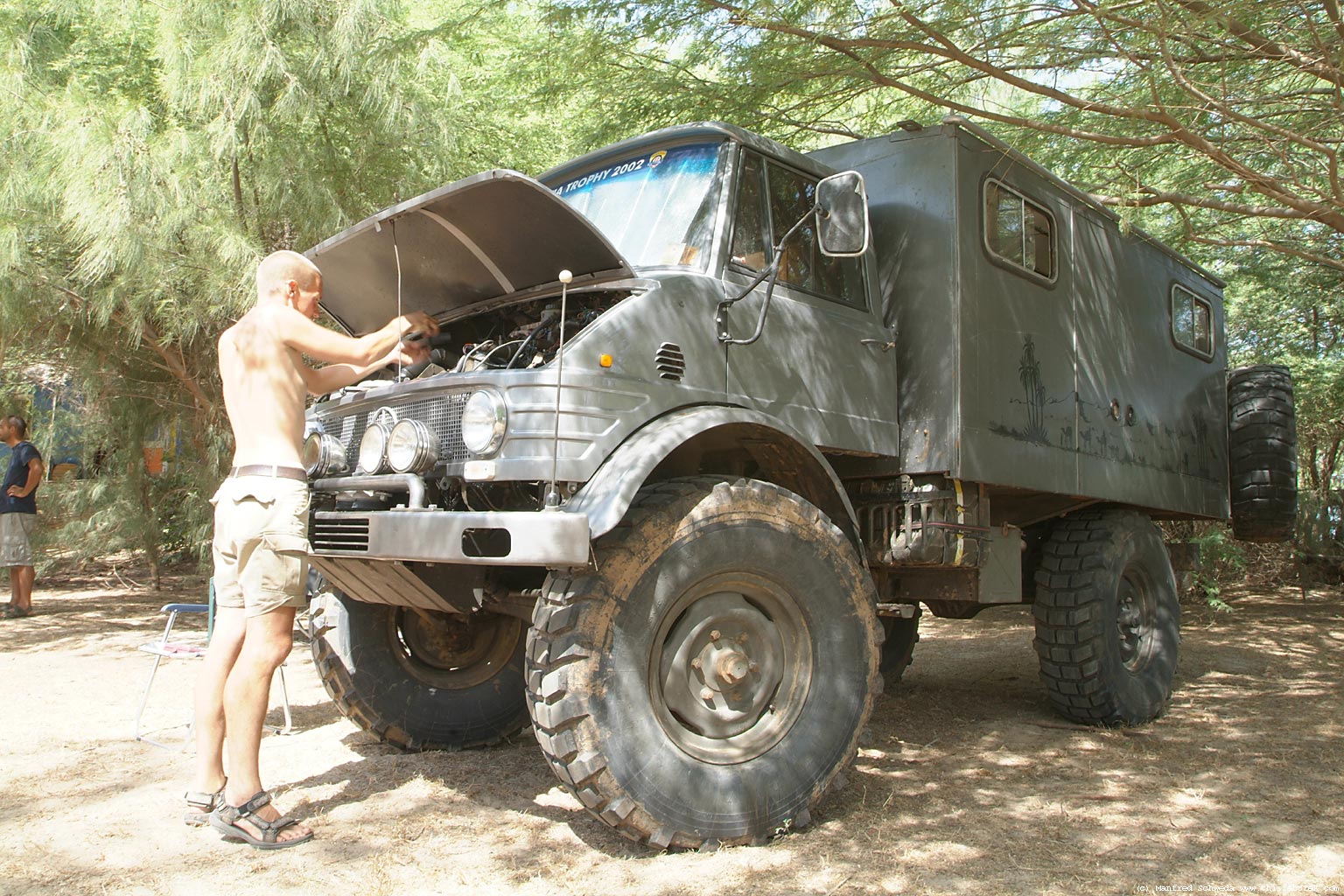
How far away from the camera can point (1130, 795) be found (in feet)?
14.4

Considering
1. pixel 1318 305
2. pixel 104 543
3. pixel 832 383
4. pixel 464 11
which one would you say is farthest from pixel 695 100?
pixel 1318 305

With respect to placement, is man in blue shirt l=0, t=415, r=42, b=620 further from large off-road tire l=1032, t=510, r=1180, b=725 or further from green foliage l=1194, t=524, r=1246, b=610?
green foliage l=1194, t=524, r=1246, b=610

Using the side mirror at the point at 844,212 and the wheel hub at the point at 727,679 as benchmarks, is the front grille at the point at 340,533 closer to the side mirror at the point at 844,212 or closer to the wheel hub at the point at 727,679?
the wheel hub at the point at 727,679

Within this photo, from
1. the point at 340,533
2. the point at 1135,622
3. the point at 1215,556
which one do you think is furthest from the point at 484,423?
the point at 1215,556

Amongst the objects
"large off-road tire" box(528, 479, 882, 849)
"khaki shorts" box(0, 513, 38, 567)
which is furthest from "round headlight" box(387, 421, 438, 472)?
"khaki shorts" box(0, 513, 38, 567)

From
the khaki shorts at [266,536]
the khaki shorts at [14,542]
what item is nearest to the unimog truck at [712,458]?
the khaki shorts at [266,536]

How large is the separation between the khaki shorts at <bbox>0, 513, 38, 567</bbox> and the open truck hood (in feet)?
21.0

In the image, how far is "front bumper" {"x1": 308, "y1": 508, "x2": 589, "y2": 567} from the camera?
323 cm

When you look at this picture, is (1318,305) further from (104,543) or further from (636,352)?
(104,543)

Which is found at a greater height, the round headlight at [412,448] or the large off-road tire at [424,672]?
the round headlight at [412,448]

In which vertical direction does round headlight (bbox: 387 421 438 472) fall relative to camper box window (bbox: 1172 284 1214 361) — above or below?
below

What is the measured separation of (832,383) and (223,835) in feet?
9.40

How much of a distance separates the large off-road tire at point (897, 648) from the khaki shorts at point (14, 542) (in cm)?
767

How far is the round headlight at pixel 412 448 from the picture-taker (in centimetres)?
362
